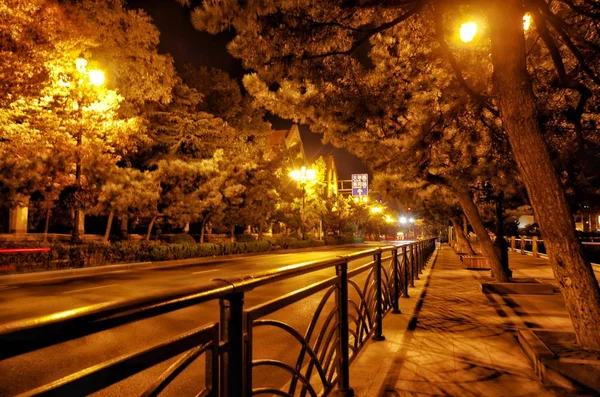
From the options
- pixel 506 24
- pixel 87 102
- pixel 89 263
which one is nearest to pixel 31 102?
pixel 87 102

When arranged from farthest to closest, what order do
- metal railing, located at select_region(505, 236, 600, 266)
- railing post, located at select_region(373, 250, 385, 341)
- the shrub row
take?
1. metal railing, located at select_region(505, 236, 600, 266)
2. the shrub row
3. railing post, located at select_region(373, 250, 385, 341)

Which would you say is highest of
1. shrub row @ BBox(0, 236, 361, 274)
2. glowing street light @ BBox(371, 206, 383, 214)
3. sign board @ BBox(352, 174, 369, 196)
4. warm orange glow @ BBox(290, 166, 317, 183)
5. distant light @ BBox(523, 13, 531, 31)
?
sign board @ BBox(352, 174, 369, 196)

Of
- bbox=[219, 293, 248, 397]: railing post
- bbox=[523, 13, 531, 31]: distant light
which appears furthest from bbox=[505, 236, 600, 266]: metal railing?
bbox=[219, 293, 248, 397]: railing post

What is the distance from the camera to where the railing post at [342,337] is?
3898 millimetres

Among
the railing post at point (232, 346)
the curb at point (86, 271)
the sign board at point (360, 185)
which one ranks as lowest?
the curb at point (86, 271)

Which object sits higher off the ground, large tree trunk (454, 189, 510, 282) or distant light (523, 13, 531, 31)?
distant light (523, 13, 531, 31)

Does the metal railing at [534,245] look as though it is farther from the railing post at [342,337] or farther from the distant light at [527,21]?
the railing post at [342,337]

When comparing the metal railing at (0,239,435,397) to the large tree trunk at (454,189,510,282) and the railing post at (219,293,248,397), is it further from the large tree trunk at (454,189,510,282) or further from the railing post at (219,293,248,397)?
the large tree trunk at (454,189,510,282)

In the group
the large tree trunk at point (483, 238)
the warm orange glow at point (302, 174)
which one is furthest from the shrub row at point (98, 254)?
the large tree trunk at point (483, 238)

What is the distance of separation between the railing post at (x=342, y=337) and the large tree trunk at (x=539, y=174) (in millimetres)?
2325

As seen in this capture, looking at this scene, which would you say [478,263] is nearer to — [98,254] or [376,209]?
[98,254]

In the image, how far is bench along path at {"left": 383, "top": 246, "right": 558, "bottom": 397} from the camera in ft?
13.5

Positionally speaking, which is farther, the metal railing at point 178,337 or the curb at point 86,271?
the curb at point 86,271

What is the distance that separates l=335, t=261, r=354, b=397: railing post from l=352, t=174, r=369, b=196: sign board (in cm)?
5413
